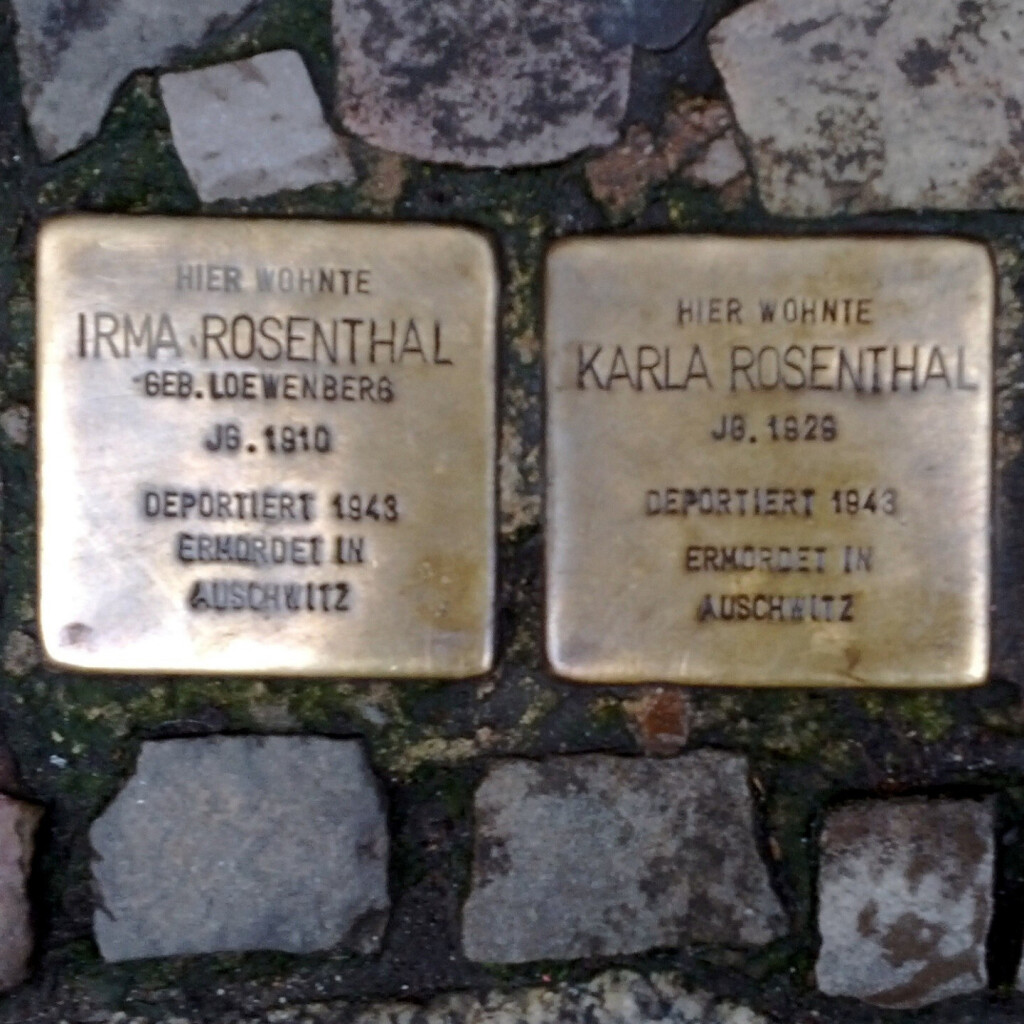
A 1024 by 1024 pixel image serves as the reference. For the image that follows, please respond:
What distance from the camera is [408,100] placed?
1357 millimetres

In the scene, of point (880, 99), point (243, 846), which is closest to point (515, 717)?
point (243, 846)

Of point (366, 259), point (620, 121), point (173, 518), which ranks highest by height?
point (620, 121)

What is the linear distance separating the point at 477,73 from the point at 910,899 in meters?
0.89

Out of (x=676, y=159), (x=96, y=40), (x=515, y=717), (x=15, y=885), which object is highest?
(x=96, y=40)

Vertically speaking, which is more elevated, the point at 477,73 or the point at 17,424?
the point at 477,73

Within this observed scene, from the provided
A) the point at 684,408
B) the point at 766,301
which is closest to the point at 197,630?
the point at 684,408

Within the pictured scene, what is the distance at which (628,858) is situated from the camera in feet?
4.53

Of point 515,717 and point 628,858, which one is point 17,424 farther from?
point 628,858

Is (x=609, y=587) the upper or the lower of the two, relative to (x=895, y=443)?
lower

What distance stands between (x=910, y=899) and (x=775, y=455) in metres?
0.45

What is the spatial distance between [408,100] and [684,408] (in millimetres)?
396

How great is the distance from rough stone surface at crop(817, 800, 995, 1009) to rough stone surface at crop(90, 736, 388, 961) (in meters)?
0.45

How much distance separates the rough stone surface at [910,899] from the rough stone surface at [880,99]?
0.60 meters

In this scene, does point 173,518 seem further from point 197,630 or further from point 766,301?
point 766,301
